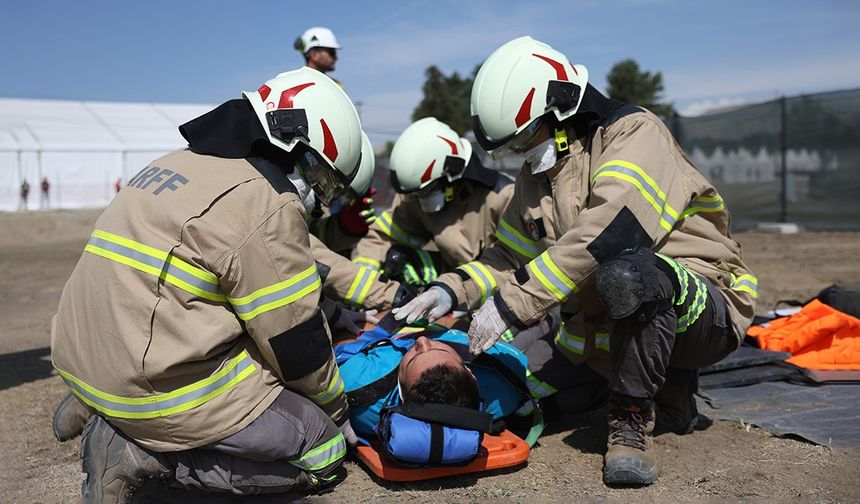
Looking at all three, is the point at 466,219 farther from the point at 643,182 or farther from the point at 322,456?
the point at 322,456

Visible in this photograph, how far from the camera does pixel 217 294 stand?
2.70 meters

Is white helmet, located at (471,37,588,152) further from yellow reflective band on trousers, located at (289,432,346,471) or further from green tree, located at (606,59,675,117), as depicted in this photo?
green tree, located at (606,59,675,117)

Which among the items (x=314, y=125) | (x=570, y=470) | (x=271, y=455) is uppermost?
(x=314, y=125)

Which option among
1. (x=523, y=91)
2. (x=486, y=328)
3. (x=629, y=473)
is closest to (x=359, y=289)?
(x=486, y=328)

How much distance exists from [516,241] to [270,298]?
68.1 inches

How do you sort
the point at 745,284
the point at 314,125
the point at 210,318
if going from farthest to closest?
the point at 745,284 → the point at 314,125 → the point at 210,318

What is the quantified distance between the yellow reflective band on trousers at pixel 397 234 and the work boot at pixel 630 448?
2510mm

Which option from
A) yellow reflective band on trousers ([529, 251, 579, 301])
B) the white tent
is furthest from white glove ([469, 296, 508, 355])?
the white tent

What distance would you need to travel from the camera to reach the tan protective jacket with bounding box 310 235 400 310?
14.2 feet

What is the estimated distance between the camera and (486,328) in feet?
10.5

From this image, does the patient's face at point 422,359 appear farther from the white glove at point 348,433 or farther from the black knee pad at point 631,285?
the black knee pad at point 631,285

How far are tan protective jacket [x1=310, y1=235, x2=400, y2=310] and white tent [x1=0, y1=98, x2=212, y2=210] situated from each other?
26029mm

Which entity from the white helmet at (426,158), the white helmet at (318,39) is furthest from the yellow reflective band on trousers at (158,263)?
the white helmet at (318,39)

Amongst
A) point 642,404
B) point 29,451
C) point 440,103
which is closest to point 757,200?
point 642,404
